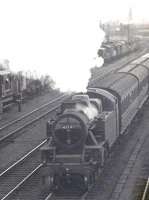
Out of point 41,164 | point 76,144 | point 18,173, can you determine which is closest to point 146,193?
point 76,144

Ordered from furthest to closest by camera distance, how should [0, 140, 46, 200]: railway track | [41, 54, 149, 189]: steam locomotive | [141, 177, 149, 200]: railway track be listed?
1. [0, 140, 46, 200]: railway track
2. [41, 54, 149, 189]: steam locomotive
3. [141, 177, 149, 200]: railway track

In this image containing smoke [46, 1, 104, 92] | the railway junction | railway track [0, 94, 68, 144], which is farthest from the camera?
railway track [0, 94, 68, 144]

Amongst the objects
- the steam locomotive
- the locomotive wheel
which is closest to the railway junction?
the locomotive wheel

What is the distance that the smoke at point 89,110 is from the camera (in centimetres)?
1773

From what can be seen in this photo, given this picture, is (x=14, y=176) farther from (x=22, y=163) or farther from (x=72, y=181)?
(x=72, y=181)

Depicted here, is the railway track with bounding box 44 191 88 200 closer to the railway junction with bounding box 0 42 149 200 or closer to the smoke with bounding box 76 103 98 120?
the railway junction with bounding box 0 42 149 200

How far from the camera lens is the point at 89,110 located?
1819 centimetres

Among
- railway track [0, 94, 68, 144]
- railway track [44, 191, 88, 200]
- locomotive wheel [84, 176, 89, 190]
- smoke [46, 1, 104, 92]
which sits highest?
smoke [46, 1, 104, 92]

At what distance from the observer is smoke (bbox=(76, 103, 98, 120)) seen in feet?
58.2

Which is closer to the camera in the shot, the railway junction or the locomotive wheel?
the locomotive wheel

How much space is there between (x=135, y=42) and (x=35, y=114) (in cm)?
5542

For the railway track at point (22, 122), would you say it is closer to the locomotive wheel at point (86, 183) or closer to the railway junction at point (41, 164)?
the railway junction at point (41, 164)

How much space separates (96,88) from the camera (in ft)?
69.5

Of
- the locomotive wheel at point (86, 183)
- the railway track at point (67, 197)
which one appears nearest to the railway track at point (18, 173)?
the railway track at point (67, 197)
